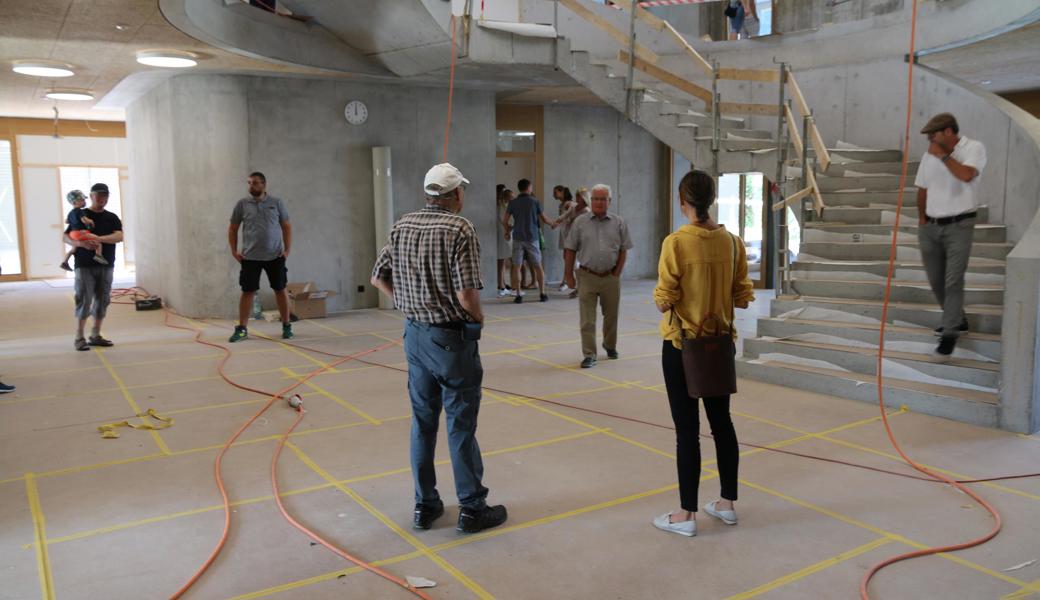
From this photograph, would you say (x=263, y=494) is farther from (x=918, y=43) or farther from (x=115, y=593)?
(x=918, y=43)

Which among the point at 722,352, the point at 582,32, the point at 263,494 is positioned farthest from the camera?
the point at 582,32

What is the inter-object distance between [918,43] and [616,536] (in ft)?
28.5

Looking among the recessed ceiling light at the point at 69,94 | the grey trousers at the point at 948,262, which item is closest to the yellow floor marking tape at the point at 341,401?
the grey trousers at the point at 948,262

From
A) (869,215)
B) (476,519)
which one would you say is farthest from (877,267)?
(476,519)

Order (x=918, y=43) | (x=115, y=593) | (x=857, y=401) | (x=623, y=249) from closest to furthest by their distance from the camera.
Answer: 1. (x=115, y=593)
2. (x=857, y=401)
3. (x=623, y=249)
4. (x=918, y=43)

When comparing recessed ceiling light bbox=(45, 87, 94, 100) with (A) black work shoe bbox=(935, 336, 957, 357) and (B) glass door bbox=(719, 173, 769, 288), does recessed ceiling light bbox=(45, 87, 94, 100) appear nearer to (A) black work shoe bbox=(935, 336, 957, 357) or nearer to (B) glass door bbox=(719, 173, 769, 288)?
(B) glass door bbox=(719, 173, 769, 288)

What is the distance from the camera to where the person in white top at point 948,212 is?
18.4 feet

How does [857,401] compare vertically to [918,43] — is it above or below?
below

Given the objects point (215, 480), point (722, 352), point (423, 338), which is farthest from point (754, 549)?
point (215, 480)

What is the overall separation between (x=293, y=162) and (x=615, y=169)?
6.57 meters

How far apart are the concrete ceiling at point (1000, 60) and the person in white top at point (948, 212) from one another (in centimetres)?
350

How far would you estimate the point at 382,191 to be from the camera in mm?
10734

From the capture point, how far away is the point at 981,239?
23.9 feet

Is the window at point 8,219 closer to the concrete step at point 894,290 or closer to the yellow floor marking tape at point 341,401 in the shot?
the yellow floor marking tape at point 341,401
